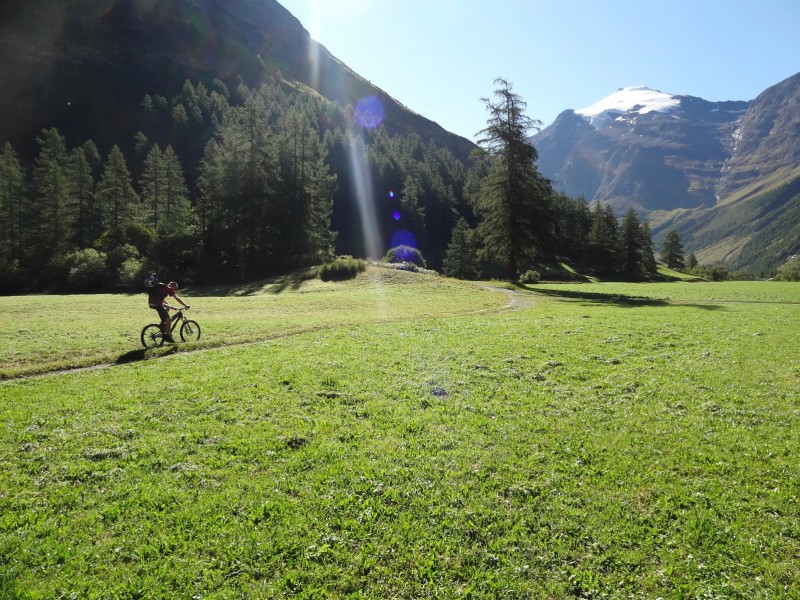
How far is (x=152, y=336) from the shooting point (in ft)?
70.6

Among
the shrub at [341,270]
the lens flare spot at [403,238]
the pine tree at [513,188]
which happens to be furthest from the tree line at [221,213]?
the lens flare spot at [403,238]

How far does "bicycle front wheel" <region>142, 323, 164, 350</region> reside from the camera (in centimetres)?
2147

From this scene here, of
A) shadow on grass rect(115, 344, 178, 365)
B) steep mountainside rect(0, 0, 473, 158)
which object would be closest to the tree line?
shadow on grass rect(115, 344, 178, 365)

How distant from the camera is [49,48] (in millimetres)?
158000

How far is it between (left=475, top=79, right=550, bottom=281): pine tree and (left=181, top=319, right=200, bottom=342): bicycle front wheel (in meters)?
43.4

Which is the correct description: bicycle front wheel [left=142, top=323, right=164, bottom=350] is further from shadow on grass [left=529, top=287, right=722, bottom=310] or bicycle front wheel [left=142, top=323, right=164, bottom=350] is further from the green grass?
shadow on grass [left=529, top=287, right=722, bottom=310]

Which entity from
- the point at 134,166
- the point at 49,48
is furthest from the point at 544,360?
the point at 49,48

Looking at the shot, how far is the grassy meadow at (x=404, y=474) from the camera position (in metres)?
5.98

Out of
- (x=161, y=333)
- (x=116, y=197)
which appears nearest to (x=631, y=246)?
(x=116, y=197)

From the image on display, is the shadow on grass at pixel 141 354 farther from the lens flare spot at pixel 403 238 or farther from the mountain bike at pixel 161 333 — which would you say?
the lens flare spot at pixel 403 238

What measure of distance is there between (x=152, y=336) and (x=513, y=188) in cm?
4863

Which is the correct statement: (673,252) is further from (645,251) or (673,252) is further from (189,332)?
(189,332)

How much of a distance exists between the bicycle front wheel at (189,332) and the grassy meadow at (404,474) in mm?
4233

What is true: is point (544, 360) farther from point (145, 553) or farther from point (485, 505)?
point (145, 553)
